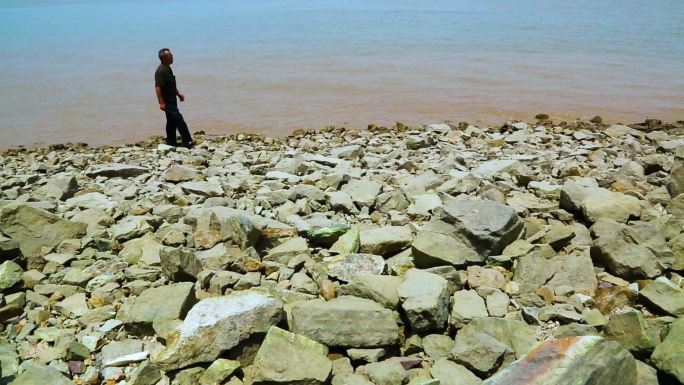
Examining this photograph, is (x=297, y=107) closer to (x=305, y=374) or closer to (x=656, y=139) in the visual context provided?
(x=656, y=139)

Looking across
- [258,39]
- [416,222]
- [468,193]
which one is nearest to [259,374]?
[416,222]

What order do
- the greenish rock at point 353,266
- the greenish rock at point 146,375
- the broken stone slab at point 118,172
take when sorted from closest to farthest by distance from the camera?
the greenish rock at point 146,375
the greenish rock at point 353,266
the broken stone slab at point 118,172

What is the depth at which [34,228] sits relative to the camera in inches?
192

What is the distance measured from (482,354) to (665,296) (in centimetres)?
156

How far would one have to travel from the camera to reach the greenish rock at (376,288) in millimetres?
3582

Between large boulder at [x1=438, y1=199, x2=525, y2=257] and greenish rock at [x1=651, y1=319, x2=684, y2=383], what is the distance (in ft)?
5.09

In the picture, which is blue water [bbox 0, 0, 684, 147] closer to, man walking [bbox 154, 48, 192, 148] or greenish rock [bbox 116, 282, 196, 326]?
man walking [bbox 154, 48, 192, 148]

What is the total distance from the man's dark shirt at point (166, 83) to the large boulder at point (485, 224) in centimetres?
717

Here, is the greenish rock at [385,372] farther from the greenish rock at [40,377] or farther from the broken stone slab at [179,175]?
the broken stone slab at [179,175]

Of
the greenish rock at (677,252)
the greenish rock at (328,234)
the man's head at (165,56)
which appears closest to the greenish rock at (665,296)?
the greenish rock at (677,252)

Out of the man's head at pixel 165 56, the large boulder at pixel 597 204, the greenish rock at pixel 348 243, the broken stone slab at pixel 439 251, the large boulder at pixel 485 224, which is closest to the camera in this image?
the broken stone slab at pixel 439 251

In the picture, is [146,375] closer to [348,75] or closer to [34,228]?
[34,228]

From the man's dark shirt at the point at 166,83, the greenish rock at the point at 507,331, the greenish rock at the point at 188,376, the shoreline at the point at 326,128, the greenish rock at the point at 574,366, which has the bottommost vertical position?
the shoreline at the point at 326,128

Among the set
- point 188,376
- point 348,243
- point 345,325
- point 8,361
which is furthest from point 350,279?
point 8,361
